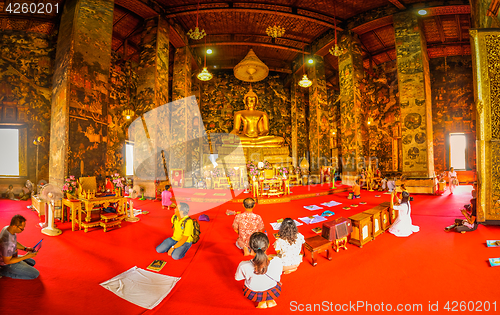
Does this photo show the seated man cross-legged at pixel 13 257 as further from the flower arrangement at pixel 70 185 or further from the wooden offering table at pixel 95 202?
the flower arrangement at pixel 70 185

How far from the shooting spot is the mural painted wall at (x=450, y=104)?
13055mm

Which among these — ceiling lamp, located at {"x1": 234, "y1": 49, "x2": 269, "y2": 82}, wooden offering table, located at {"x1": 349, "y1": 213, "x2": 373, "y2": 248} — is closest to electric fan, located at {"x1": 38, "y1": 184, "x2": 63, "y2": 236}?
wooden offering table, located at {"x1": 349, "y1": 213, "x2": 373, "y2": 248}

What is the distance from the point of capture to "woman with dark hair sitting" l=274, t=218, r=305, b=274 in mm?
2463

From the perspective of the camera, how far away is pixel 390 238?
12.2ft

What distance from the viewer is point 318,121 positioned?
12.0 m

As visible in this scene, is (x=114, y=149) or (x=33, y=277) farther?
(x=114, y=149)

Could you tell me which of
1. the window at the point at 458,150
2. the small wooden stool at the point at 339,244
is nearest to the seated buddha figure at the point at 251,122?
the small wooden stool at the point at 339,244

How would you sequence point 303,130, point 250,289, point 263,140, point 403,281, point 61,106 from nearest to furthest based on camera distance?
point 250,289 → point 403,281 → point 61,106 → point 263,140 → point 303,130

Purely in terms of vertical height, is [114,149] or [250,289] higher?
[114,149]

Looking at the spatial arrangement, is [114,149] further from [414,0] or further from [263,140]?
[414,0]

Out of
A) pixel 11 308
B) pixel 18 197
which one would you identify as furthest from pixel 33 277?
pixel 18 197

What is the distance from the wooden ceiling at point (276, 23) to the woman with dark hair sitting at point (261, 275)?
9709 millimetres

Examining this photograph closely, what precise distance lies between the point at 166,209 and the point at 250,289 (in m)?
5.14

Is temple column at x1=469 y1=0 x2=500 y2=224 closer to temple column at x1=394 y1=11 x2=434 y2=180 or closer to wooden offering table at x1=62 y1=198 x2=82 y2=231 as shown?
temple column at x1=394 y1=11 x2=434 y2=180
